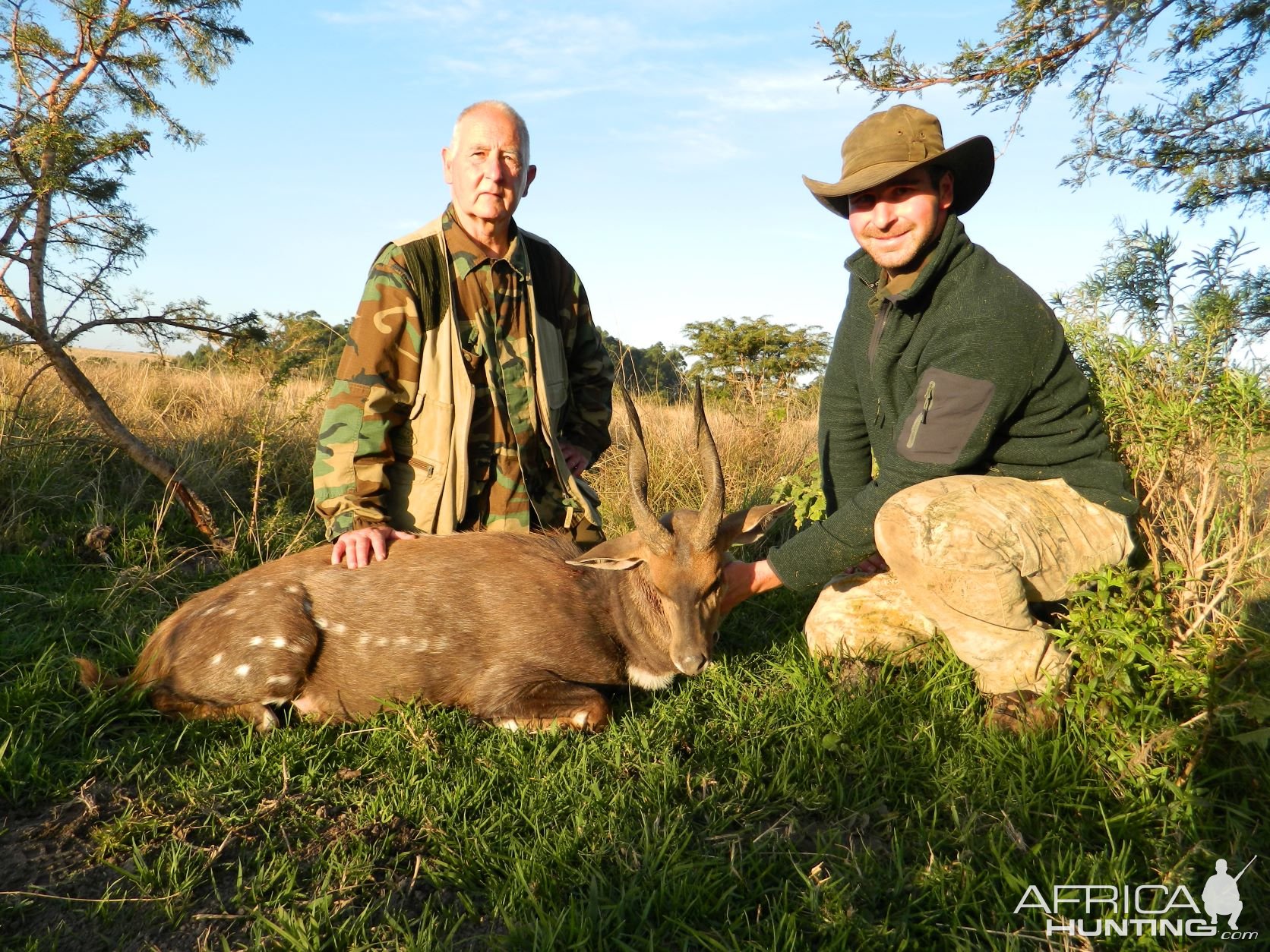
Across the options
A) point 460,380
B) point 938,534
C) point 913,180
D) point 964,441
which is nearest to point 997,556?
point 938,534

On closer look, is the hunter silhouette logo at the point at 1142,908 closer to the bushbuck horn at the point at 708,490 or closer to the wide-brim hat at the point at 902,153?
the bushbuck horn at the point at 708,490

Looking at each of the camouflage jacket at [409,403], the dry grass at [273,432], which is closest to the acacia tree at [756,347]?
the dry grass at [273,432]

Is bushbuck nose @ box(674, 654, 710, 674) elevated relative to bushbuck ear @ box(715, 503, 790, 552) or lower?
lower

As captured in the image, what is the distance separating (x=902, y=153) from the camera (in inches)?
164

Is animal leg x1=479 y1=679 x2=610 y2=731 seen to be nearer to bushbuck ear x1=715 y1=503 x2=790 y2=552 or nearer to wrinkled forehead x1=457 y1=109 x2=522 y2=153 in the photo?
bushbuck ear x1=715 y1=503 x2=790 y2=552

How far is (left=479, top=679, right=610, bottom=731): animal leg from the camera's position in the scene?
433 centimetres

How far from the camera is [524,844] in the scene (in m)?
3.32

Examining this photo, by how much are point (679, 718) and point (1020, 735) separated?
5.21 feet

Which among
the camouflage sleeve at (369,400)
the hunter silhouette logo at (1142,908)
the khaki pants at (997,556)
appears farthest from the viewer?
the camouflage sleeve at (369,400)

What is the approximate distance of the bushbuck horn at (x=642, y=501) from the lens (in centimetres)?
457

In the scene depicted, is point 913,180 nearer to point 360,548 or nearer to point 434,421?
point 434,421

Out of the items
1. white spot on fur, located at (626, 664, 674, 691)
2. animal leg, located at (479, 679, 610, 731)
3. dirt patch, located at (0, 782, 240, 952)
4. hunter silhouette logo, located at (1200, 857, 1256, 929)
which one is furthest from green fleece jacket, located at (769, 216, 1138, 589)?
A: dirt patch, located at (0, 782, 240, 952)

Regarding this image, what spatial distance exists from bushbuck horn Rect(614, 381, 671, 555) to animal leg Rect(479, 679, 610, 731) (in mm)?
859

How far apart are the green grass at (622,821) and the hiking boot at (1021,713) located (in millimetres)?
80
